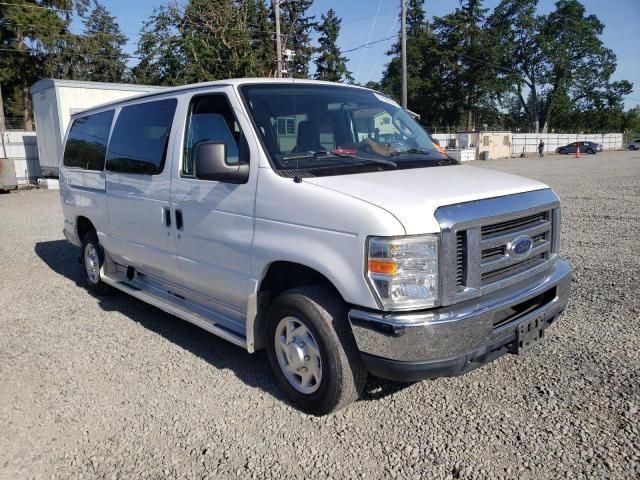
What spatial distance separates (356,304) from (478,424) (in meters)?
1.15

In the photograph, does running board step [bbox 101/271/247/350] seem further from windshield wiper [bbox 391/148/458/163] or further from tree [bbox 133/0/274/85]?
tree [bbox 133/0/274/85]

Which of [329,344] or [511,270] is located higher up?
[511,270]

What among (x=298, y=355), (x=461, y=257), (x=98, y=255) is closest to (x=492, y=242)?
(x=461, y=257)

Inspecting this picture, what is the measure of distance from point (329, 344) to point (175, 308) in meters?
1.88

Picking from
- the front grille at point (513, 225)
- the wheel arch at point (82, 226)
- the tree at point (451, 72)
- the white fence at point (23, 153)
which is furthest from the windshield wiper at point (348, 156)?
the tree at point (451, 72)

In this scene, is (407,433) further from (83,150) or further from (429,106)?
(429,106)

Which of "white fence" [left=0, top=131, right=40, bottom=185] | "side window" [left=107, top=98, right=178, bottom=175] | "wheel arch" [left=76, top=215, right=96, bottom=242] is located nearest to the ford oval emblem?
"side window" [left=107, top=98, right=178, bottom=175]

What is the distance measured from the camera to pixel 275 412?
3.45 m

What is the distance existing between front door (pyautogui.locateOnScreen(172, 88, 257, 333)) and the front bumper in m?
1.12

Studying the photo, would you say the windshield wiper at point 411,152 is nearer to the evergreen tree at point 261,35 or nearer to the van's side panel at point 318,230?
the van's side panel at point 318,230

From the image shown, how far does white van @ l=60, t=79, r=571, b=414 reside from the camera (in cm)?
284

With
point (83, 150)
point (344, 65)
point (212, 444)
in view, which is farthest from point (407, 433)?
point (344, 65)

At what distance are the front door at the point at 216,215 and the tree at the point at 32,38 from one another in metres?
40.7

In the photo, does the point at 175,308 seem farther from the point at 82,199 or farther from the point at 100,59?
the point at 100,59
